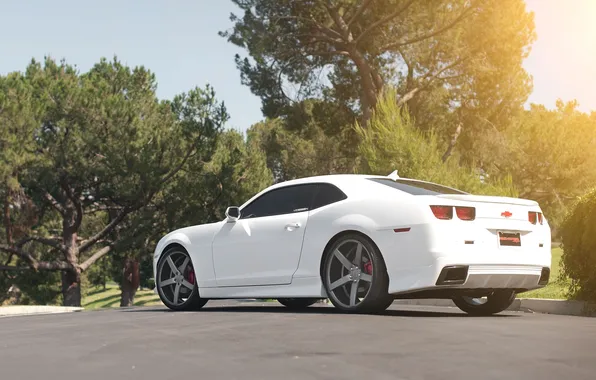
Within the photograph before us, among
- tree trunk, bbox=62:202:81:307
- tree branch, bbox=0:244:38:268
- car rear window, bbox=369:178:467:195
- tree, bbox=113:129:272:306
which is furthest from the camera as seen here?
tree trunk, bbox=62:202:81:307

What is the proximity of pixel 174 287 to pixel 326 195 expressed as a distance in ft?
8.82

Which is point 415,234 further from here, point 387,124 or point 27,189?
point 27,189

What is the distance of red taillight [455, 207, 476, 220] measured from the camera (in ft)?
28.3

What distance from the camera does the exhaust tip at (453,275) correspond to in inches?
333

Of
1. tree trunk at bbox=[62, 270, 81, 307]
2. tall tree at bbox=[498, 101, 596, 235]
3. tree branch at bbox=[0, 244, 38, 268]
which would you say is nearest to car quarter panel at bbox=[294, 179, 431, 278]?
tree branch at bbox=[0, 244, 38, 268]

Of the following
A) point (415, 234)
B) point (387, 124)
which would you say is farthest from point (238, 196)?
point (415, 234)

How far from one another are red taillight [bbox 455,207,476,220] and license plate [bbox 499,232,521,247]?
0.43 metres

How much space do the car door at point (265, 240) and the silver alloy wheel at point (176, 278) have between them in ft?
2.14

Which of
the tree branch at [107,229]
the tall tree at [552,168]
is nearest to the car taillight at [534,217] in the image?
the tree branch at [107,229]

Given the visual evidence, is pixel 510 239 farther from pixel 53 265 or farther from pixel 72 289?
pixel 72 289

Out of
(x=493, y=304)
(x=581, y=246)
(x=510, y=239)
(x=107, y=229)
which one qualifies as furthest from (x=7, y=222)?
(x=510, y=239)

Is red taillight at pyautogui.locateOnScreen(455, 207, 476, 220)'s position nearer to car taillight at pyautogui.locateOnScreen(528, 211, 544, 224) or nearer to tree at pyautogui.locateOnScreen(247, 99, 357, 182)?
car taillight at pyautogui.locateOnScreen(528, 211, 544, 224)

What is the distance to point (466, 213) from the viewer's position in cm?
866

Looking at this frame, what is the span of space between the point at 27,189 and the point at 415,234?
31.1 metres
